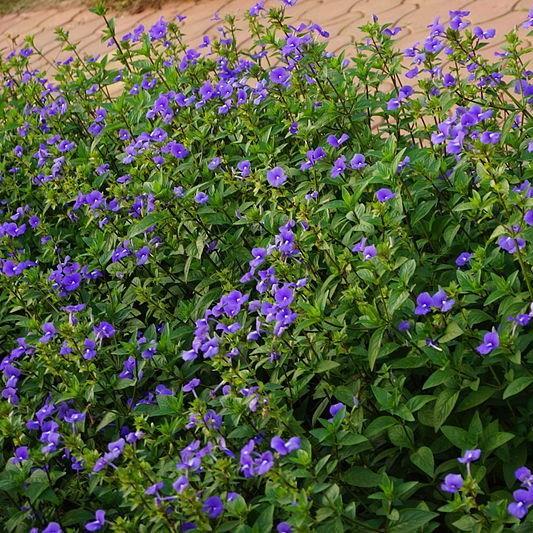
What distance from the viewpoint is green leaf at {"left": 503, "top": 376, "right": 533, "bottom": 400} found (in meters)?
2.12

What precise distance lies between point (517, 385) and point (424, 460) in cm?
28

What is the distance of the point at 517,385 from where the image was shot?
2125 mm

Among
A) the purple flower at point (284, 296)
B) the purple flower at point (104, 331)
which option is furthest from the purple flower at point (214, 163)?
the purple flower at point (284, 296)

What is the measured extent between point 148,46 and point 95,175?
2.08 ft

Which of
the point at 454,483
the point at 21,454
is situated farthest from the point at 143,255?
the point at 454,483

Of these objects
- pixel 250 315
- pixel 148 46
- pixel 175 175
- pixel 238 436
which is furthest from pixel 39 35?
pixel 238 436

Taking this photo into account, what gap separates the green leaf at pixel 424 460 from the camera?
2150 millimetres

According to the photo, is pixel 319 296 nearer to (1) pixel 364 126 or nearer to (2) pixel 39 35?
(1) pixel 364 126

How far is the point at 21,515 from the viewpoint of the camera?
7.79ft

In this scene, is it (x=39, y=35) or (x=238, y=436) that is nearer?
(x=238, y=436)

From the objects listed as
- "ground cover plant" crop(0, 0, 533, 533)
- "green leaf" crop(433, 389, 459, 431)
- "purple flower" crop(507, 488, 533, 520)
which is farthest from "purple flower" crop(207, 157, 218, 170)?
"purple flower" crop(507, 488, 533, 520)

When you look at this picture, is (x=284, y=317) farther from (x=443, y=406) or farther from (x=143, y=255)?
(x=143, y=255)

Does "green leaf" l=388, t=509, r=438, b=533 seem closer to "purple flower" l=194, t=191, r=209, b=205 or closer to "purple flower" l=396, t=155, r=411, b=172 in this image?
"purple flower" l=396, t=155, r=411, b=172

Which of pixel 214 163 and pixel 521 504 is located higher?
pixel 214 163
